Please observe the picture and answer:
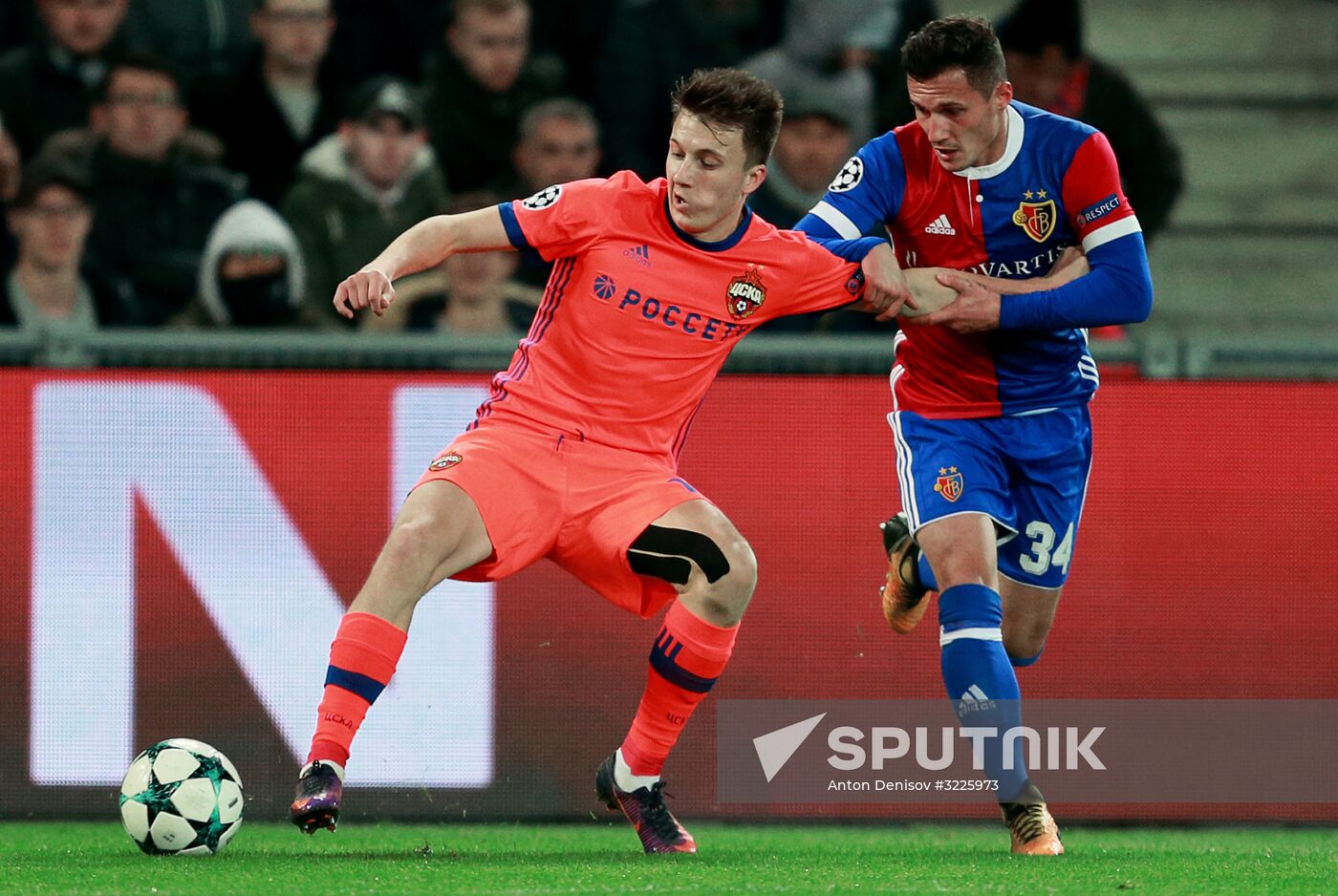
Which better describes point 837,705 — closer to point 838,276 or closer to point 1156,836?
point 1156,836

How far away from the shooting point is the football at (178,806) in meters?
4.74

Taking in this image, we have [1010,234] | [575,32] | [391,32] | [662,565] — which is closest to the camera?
[662,565]

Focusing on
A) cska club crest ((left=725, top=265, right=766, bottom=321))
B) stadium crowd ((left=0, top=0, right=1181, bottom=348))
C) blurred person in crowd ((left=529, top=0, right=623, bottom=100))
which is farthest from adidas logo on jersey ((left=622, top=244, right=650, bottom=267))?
blurred person in crowd ((left=529, top=0, right=623, bottom=100))

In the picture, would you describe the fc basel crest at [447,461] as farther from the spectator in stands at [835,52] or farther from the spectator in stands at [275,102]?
the spectator in stands at [835,52]

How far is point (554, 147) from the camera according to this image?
815 cm

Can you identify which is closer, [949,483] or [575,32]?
[949,483]

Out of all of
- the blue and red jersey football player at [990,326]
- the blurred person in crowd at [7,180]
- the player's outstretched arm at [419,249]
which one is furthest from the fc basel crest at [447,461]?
the blurred person in crowd at [7,180]

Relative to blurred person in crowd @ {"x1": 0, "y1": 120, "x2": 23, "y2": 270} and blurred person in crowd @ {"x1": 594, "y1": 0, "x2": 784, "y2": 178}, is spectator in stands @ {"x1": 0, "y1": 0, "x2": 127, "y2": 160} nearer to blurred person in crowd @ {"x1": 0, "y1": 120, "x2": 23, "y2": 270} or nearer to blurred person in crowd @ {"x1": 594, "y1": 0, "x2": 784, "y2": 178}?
blurred person in crowd @ {"x1": 0, "y1": 120, "x2": 23, "y2": 270}

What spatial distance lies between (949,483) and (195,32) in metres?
5.16

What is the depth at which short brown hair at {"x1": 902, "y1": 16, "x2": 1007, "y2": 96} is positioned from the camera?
4953 mm

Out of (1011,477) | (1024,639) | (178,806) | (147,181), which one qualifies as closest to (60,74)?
(147,181)

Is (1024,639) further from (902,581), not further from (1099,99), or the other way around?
(1099,99)

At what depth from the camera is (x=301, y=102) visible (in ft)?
27.8

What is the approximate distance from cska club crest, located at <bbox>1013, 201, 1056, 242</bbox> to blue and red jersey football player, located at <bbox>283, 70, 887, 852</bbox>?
49 cm
